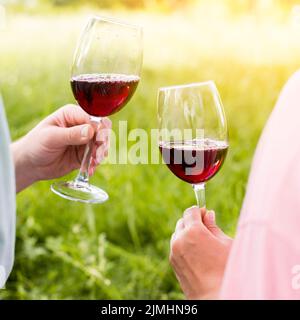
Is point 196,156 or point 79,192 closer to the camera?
point 196,156

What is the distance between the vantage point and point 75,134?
156 cm

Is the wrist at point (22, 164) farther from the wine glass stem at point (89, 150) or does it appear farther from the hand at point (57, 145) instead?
the wine glass stem at point (89, 150)

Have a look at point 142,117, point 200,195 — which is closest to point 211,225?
point 200,195

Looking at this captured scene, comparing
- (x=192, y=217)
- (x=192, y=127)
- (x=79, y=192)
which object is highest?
(x=192, y=127)

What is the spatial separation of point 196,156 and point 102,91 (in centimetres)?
32

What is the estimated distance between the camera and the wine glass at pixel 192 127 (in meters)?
1.30

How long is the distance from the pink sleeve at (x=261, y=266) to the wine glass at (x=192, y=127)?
551mm

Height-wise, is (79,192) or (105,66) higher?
(105,66)

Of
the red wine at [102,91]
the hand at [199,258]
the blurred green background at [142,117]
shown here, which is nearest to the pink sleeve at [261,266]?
the hand at [199,258]

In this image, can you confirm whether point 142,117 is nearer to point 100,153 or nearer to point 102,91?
point 100,153

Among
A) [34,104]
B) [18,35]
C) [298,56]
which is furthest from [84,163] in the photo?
[18,35]

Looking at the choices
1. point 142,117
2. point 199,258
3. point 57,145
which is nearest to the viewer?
point 199,258

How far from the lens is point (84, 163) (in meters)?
1.59
